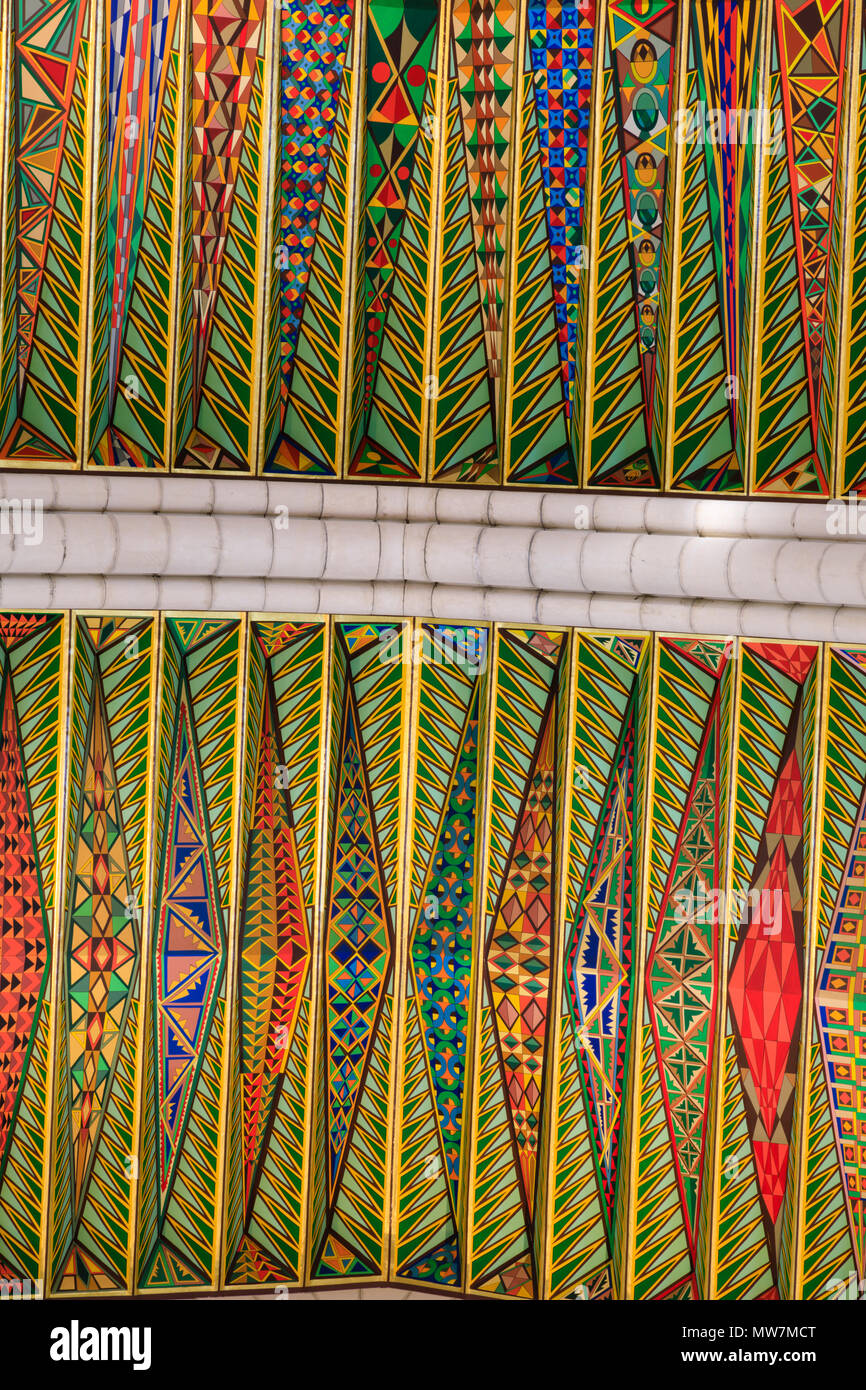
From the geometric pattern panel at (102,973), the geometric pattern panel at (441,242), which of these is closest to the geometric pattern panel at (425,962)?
the geometric pattern panel at (102,973)

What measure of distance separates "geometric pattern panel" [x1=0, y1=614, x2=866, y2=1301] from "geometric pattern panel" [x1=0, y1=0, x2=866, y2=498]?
95 centimetres

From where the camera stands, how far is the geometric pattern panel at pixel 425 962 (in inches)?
280

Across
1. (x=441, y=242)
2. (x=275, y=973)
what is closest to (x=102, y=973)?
(x=275, y=973)

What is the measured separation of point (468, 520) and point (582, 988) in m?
2.35

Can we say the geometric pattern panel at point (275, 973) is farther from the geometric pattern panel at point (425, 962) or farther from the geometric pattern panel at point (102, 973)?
the geometric pattern panel at point (102, 973)

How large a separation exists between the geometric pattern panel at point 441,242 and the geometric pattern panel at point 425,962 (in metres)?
0.95

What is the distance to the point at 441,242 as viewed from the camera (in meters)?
6.95

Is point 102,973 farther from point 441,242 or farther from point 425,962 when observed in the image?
point 441,242

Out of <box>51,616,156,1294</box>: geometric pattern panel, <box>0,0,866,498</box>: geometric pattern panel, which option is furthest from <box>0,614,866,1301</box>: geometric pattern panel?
<box>0,0,866,498</box>: geometric pattern panel

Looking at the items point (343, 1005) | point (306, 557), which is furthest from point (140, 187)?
point (343, 1005)

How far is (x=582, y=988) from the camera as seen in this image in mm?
7301

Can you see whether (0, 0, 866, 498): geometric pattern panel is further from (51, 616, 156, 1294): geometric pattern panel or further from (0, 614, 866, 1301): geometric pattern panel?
(51, 616, 156, 1294): geometric pattern panel

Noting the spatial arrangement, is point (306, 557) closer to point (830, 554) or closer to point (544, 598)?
point (544, 598)

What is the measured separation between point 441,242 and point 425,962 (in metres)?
3.48
